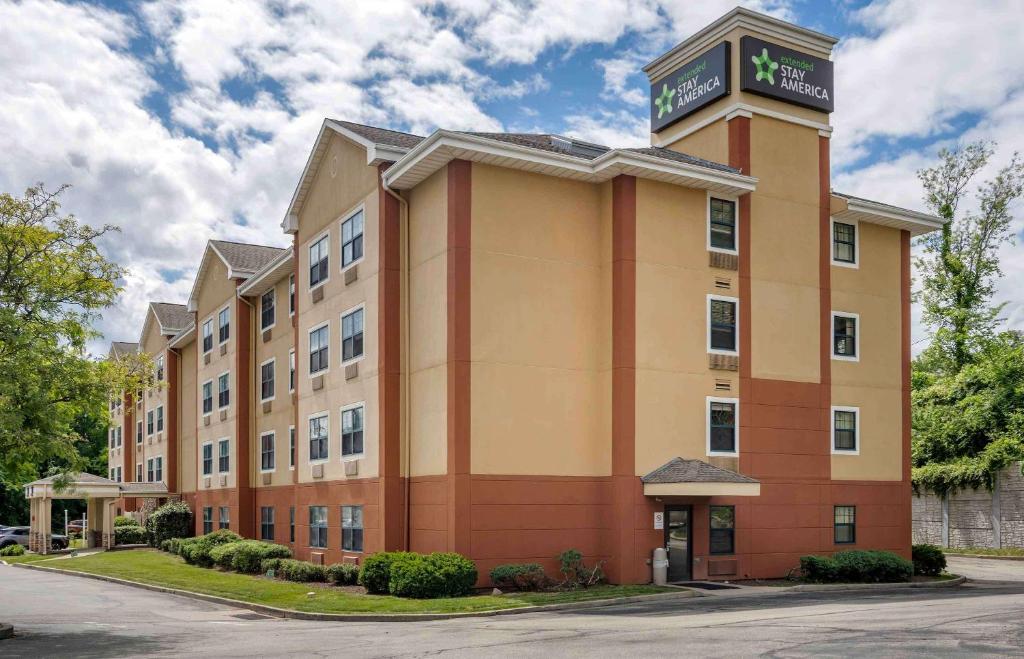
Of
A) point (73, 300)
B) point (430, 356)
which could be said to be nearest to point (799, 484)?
point (430, 356)

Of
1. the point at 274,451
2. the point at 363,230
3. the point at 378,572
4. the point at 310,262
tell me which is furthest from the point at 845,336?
the point at 274,451

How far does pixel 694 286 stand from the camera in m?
29.6

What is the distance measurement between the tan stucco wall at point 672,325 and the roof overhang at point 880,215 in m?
5.51

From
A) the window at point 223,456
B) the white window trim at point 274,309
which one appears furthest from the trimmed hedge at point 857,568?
the window at point 223,456

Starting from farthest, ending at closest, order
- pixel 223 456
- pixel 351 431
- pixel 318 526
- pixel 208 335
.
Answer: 1. pixel 208 335
2. pixel 223 456
3. pixel 318 526
4. pixel 351 431

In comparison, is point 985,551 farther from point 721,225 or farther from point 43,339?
point 43,339

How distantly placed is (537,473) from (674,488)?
11.9ft

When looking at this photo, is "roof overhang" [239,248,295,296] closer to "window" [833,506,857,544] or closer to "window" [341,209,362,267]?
"window" [341,209,362,267]

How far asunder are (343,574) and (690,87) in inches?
746

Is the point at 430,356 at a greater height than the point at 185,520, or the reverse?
the point at 430,356

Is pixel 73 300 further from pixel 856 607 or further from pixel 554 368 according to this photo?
pixel 856 607

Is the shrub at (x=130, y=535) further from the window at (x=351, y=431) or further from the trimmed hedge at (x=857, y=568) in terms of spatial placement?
A: the trimmed hedge at (x=857, y=568)

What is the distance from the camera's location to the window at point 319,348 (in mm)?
34250

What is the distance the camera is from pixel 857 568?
97.2 ft
